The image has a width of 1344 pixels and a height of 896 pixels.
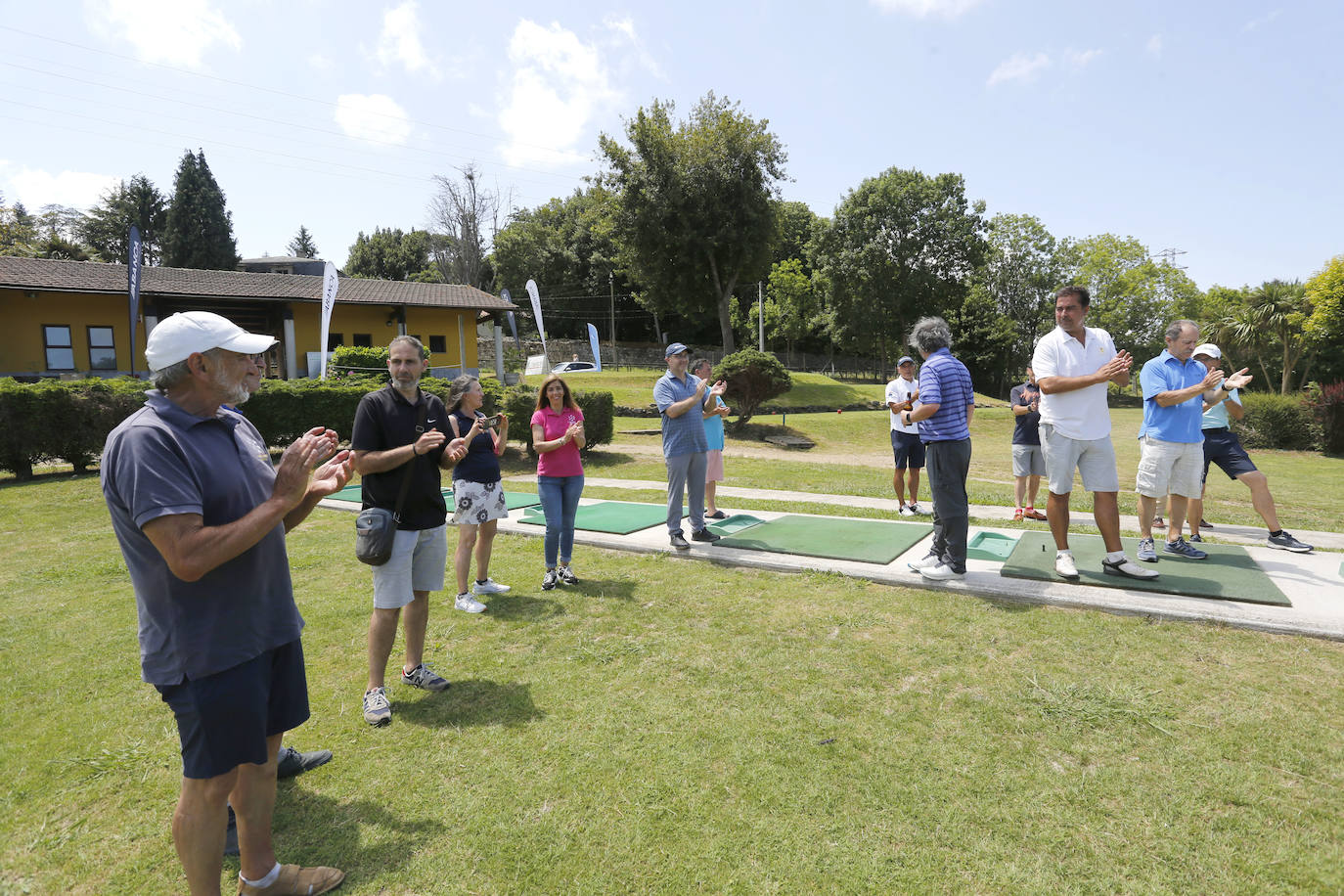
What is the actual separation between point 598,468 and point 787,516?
6.40 m

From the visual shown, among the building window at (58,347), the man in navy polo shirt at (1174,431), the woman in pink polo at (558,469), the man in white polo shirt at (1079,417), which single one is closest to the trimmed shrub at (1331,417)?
the man in navy polo shirt at (1174,431)

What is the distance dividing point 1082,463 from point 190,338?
18.4ft

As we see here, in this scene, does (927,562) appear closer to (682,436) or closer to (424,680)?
(682,436)

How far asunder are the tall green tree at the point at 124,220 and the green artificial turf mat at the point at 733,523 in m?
60.8

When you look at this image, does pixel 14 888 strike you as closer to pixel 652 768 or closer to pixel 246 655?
pixel 246 655

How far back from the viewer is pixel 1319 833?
246 cm

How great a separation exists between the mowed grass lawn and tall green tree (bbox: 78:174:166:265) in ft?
205

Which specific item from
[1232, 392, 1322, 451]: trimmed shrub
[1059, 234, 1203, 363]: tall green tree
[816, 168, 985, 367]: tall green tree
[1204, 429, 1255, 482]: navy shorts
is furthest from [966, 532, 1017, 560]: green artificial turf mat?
[1059, 234, 1203, 363]: tall green tree

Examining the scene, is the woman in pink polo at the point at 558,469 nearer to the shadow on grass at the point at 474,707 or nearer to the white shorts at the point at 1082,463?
the shadow on grass at the point at 474,707

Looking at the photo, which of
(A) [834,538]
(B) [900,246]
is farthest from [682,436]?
(B) [900,246]

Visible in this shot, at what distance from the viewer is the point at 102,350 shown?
23.1 metres

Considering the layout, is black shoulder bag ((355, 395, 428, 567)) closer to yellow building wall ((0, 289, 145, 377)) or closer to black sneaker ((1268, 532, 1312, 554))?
black sneaker ((1268, 532, 1312, 554))

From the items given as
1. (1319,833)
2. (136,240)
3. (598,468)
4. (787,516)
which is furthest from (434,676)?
(136,240)

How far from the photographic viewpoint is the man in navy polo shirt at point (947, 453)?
521 centimetres
